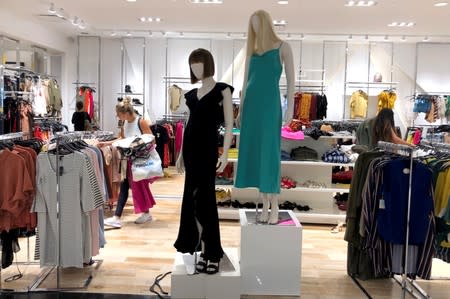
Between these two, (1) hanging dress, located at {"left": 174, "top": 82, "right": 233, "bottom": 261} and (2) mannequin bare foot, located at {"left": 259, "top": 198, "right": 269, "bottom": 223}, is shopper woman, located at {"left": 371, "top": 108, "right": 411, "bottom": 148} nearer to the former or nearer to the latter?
(2) mannequin bare foot, located at {"left": 259, "top": 198, "right": 269, "bottom": 223}

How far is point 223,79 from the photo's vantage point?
1042 centimetres

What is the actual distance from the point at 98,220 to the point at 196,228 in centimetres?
105

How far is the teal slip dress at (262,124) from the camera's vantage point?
3.55m

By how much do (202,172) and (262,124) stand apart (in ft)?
1.97

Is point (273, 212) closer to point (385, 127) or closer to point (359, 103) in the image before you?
point (385, 127)

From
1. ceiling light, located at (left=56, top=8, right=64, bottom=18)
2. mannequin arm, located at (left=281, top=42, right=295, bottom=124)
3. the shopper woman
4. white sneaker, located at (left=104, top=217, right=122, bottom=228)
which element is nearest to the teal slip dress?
mannequin arm, located at (left=281, top=42, right=295, bottom=124)

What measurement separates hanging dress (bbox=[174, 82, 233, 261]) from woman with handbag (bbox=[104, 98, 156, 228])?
2.50 metres

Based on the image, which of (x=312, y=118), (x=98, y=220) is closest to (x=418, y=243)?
(x=98, y=220)

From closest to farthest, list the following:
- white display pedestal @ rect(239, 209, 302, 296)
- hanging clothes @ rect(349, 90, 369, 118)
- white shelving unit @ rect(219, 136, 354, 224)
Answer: white display pedestal @ rect(239, 209, 302, 296) → white shelving unit @ rect(219, 136, 354, 224) → hanging clothes @ rect(349, 90, 369, 118)

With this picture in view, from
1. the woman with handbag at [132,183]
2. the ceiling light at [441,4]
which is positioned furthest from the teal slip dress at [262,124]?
the ceiling light at [441,4]

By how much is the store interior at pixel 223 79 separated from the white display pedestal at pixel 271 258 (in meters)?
0.04

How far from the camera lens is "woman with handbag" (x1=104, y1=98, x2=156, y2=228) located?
19.0ft

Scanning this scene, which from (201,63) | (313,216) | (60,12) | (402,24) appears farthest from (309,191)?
(60,12)

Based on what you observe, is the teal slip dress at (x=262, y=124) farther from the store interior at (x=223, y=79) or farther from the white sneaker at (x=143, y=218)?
the white sneaker at (x=143, y=218)
